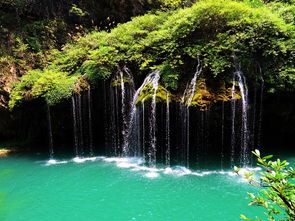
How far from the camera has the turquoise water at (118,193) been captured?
A: 666 cm

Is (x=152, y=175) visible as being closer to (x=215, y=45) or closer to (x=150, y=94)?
(x=150, y=94)

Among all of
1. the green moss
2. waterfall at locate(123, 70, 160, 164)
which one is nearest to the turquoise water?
waterfall at locate(123, 70, 160, 164)

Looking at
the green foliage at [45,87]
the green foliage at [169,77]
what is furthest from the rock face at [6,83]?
the green foliage at [169,77]

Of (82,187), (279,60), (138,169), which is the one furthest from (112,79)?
(279,60)

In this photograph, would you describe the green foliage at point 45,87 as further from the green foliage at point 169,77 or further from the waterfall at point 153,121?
the green foliage at point 169,77

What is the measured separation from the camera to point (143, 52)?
11.5m

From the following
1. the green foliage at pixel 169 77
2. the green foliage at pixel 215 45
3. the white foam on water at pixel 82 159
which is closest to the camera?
the green foliage at pixel 215 45

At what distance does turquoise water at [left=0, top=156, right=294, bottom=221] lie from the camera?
6656mm

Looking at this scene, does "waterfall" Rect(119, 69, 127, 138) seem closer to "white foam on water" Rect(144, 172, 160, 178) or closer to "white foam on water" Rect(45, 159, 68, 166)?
"white foam on water" Rect(45, 159, 68, 166)

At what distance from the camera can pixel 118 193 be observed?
782 centimetres

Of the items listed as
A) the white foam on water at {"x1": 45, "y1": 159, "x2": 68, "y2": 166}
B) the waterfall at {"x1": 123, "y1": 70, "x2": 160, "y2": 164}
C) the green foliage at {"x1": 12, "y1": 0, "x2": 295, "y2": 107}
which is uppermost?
the green foliage at {"x1": 12, "y1": 0, "x2": 295, "y2": 107}

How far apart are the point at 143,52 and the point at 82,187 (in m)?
6.60

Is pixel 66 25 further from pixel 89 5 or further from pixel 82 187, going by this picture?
pixel 82 187

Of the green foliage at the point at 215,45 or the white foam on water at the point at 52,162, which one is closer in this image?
the green foliage at the point at 215,45
